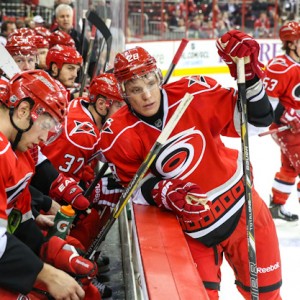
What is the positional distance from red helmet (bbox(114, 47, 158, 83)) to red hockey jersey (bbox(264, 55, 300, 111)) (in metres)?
1.80

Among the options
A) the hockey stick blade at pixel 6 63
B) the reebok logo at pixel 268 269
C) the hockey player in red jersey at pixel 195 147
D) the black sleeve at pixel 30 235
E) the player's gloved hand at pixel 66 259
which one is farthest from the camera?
the hockey stick blade at pixel 6 63

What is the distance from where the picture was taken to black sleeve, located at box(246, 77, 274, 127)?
77.0 inches

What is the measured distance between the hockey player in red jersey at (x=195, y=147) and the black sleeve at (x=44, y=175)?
0.33m

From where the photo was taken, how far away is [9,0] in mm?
10695

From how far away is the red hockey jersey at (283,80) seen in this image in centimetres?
371

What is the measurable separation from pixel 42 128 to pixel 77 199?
2.46 feet

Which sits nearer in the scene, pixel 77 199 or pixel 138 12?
pixel 77 199

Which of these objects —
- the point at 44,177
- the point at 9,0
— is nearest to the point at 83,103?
the point at 44,177

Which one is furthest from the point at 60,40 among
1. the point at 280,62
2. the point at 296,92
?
the point at 296,92

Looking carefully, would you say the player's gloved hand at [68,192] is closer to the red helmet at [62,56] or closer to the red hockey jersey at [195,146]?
the red hockey jersey at [195,146]

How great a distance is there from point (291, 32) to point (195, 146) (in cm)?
204

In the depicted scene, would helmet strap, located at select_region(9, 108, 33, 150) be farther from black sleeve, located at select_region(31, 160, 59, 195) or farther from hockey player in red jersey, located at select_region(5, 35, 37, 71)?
hockey player in red jersey, located at select_region(5, 35, 37, 71)

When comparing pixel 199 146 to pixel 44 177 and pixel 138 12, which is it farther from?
pixel 138 12

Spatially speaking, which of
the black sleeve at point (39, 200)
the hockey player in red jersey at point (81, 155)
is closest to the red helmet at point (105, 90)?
the hockey player in red jersey at point (81, 155)
